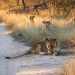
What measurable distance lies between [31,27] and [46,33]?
7.97 feet

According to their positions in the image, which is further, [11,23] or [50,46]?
[11,23]

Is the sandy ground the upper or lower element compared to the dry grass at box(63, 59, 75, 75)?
lower

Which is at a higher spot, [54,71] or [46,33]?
[54,71]

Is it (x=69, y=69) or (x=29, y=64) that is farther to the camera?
(x=29, y=64)

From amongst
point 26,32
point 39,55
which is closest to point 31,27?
point 26,32

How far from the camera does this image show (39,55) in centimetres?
1178

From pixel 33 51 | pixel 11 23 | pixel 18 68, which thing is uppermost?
pixel 18 68

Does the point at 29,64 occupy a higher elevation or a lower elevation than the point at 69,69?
lower

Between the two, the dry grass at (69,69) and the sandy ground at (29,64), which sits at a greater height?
the dry grass at (69,69)

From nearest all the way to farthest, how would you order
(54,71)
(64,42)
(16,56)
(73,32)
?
(54,71), (16,56), (64,42), (73,32)

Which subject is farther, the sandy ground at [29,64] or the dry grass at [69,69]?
the sandy ground at [29,64]

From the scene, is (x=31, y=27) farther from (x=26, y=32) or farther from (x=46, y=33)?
(x=46, y=33)

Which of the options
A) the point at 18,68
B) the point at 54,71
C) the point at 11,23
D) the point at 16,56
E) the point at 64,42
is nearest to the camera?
the point at 54,71

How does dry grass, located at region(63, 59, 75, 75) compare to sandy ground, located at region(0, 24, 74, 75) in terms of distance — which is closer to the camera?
dry grass, located at region(63, 59, 75, 75)
